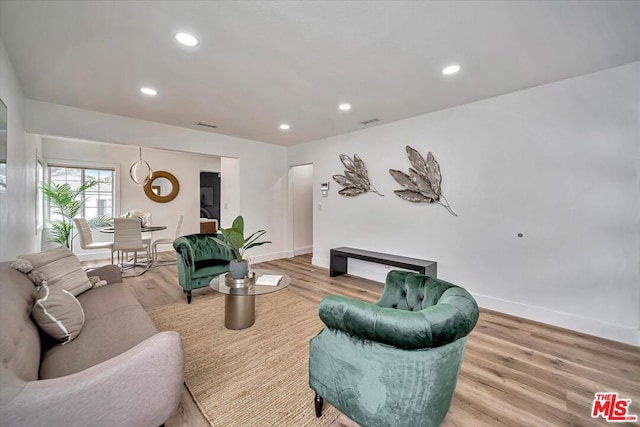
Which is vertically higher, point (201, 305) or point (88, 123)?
point (88, 123)

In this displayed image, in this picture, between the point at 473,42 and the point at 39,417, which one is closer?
the point at 39,417

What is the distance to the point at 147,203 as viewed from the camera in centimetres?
652

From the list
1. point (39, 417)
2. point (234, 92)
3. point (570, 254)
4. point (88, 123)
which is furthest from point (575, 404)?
point (88, 123)

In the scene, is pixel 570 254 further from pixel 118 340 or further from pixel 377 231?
pixel 118 340

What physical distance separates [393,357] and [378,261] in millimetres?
2763

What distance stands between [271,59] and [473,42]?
1.66m

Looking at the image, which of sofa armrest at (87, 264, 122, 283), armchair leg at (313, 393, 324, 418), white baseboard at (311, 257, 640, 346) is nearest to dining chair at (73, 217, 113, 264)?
sofa armrest at (87, 264, 122, 283)

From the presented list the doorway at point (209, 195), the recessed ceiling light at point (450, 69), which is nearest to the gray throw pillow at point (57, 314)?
the recessed ceiling light at point (450, 69)

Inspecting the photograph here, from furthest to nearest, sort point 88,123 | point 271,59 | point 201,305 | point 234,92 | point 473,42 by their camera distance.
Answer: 1. point 88,123
2. point 201,305
3. point 234,92
4. point 271,59
5. point 473,42

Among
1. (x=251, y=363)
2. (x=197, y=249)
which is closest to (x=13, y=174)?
(x=197, y=249)

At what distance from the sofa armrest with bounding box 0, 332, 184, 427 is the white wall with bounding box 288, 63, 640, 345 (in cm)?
339

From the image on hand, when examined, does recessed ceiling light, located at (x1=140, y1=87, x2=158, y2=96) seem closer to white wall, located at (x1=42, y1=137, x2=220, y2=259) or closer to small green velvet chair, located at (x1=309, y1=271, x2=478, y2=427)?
white wall, located at (x1=42, y1=137, x2=220, y2=259)

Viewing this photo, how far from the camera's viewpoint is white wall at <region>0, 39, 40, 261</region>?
2119mm

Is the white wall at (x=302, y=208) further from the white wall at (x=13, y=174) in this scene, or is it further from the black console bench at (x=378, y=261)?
the white wall at (x=13, y=174)
